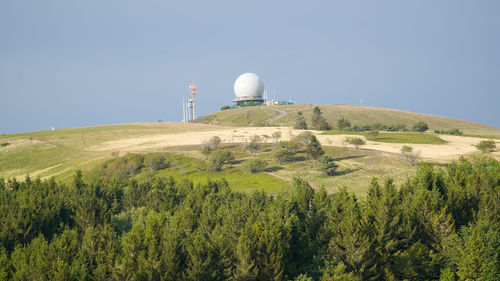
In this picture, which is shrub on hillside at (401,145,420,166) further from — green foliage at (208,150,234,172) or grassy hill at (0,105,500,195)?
green foliage at (208,150,234,172)

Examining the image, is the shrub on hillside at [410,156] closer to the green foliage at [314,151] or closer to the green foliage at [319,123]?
the green foliage at [314,151]

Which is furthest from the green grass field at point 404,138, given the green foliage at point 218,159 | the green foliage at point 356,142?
the green foliage at point 218,159

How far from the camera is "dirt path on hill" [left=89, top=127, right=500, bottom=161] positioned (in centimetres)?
11693

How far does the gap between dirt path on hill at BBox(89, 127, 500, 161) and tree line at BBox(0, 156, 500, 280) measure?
48.1m

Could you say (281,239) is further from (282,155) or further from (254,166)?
(282,155)

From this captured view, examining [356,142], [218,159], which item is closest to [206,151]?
[218,159]

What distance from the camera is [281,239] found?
51219 mm

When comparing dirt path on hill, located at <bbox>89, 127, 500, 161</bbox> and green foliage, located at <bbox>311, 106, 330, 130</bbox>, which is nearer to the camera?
dirt path on hill, located at <bbox>89, 127, 500, 161</bbox>

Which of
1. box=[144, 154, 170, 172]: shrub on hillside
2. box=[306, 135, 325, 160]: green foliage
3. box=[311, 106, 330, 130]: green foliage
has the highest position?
box=[311, 106, 330, 130]: green foliage

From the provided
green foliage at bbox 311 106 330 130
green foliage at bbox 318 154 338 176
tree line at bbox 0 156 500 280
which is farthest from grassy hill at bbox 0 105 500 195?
tree line at bbox 0 156 500 280

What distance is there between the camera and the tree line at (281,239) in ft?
149

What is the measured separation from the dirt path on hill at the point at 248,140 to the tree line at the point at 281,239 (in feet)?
158

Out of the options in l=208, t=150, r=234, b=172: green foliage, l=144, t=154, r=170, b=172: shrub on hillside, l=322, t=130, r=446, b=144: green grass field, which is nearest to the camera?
l=208, t=150, r=234, b=172: green foliage

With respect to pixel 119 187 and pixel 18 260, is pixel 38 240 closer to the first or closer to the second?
pixel 18 260
